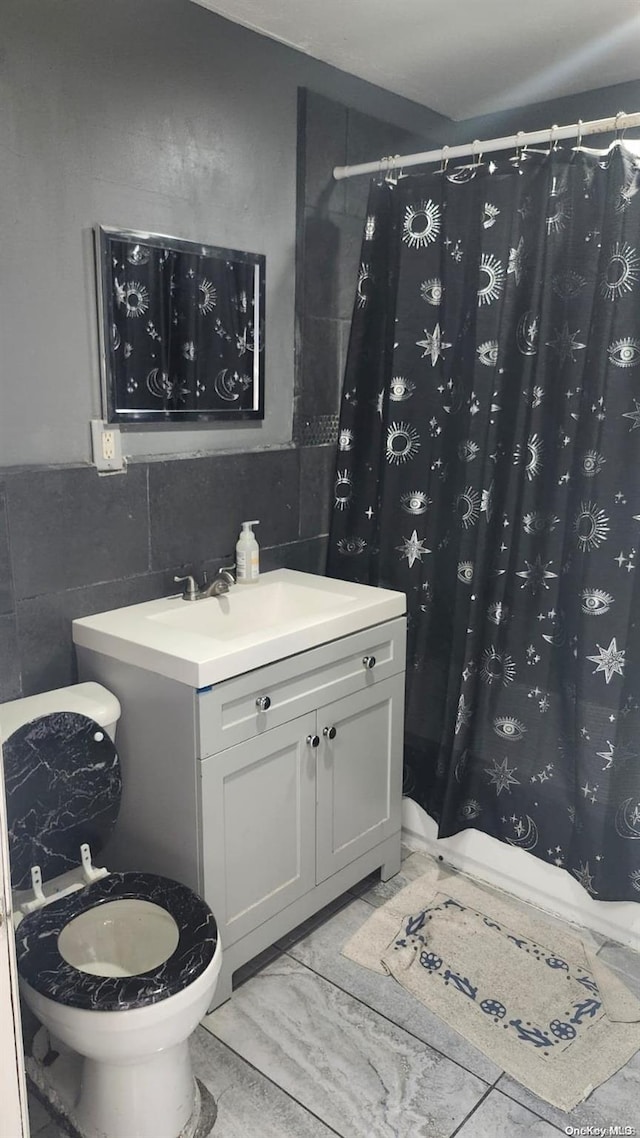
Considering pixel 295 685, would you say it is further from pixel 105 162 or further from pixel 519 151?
pixel 519 151

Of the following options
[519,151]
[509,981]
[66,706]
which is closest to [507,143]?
[519,151]

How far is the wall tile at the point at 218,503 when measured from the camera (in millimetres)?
2174

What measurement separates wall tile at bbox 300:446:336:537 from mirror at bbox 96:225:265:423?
0.26 metres

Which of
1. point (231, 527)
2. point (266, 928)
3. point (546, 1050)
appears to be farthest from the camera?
point (231, 527)

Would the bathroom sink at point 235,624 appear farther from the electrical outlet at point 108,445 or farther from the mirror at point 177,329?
the mirror at point 177,329

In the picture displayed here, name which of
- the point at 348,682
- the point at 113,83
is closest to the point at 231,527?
the point at 348,682

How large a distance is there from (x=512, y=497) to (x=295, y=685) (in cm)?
79

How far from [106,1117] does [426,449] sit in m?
1.81

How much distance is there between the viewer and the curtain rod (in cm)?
192

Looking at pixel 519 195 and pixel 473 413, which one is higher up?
pixel 519 195

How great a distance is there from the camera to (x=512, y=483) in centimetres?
222

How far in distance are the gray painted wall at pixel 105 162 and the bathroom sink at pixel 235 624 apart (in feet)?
1.36

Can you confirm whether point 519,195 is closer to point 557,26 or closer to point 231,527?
point 557,26

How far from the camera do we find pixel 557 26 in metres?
2.13
